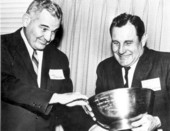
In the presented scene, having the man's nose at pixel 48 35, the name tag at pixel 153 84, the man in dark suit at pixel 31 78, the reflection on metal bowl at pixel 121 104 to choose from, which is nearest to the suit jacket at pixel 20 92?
the man in dark suit at pixel 31 78

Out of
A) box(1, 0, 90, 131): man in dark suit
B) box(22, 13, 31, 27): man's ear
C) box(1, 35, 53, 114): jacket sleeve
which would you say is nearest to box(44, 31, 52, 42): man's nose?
box(1, 0, 90, 131): man in dark suit

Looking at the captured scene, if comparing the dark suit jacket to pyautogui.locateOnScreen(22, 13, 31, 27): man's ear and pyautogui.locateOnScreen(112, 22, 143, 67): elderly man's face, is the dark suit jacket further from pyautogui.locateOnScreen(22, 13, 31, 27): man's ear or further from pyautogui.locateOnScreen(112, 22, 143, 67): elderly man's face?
pyautogui.locateOnScreen(22, 13, 31, 27): man's ear

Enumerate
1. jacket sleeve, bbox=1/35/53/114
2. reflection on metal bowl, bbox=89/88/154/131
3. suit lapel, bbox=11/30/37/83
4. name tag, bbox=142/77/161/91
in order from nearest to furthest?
reflection on metal bowl, bbox=89/88/154/131, jacket sleeve, bbox=1/35/53/114, suit lapel, bbox=11/30/37/83, name tag, bbox=142/77/161/91

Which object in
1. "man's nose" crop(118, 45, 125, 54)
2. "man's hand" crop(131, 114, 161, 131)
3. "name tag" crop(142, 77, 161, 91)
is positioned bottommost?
"man's hand" crop(131, 114, 161, 131)

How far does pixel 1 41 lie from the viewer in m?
1.45

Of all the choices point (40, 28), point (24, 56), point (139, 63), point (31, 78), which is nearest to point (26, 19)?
point (40, 28)

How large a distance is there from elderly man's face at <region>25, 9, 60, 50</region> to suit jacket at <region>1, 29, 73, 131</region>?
0.06 metres

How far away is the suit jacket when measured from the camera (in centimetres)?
131

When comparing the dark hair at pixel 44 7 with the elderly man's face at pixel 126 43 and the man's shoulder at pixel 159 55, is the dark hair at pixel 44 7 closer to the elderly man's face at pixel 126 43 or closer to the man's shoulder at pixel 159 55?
the elderly man's face at pixel 126 43

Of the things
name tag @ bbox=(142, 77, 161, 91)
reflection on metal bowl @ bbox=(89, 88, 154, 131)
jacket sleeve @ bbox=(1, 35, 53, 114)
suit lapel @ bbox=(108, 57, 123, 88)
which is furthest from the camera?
suit lapel @ bbox=(108, 57, 123, 88)

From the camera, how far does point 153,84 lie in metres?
1.54

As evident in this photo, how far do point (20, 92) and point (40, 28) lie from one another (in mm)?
366

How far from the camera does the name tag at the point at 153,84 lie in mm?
1534

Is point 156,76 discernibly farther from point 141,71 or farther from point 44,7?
point 44,7
